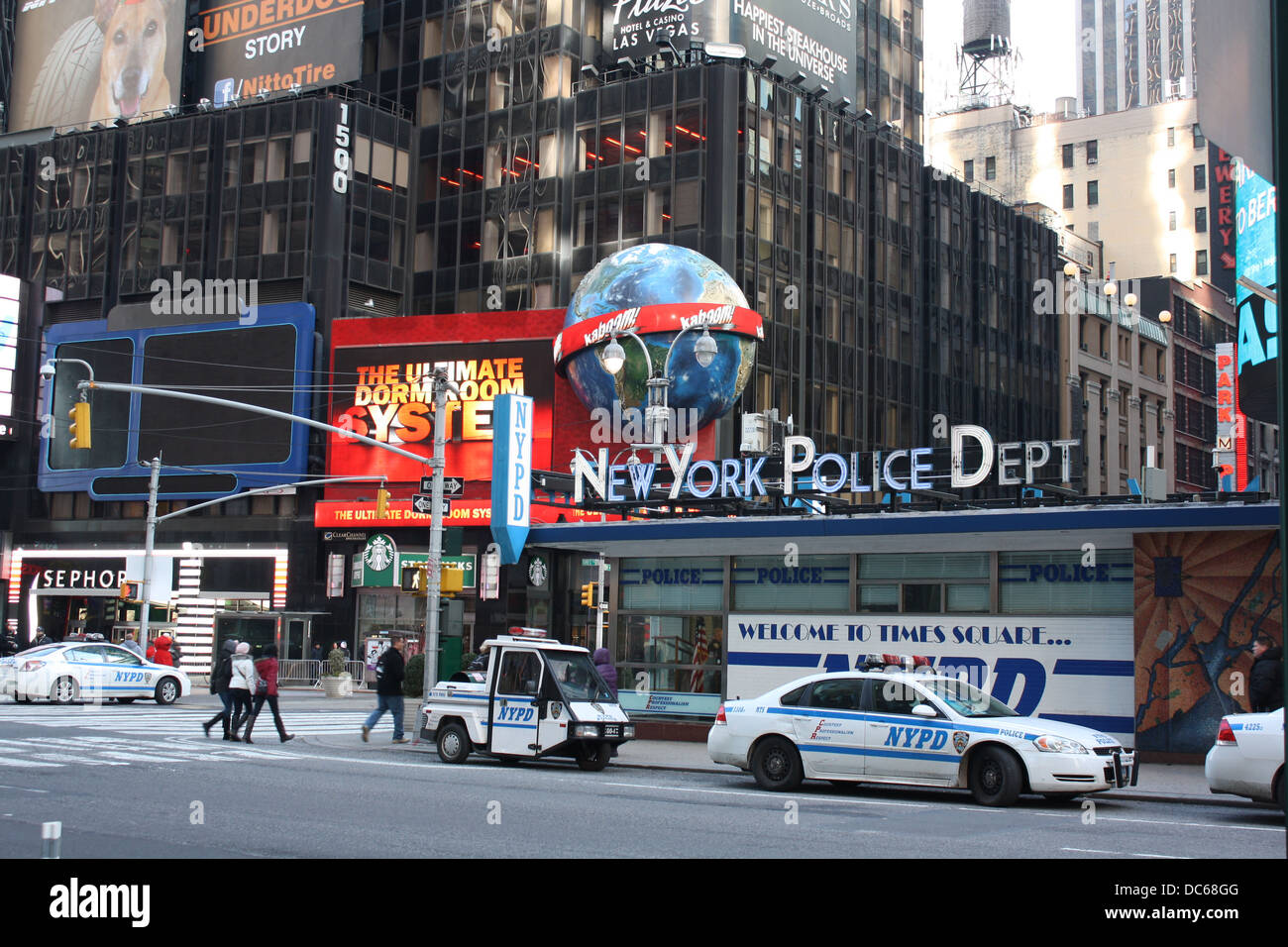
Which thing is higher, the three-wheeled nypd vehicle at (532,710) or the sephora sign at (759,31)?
the sephora sign at (759,31)

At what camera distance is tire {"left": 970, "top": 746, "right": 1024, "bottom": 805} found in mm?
15617

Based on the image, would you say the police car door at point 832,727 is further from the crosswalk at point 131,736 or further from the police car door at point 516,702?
the crosswalk at point 131,736

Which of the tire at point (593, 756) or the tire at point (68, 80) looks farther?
the tire at point (68, 80)

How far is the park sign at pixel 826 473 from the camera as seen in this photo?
23.4 meters

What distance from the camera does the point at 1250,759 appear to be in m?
14.6

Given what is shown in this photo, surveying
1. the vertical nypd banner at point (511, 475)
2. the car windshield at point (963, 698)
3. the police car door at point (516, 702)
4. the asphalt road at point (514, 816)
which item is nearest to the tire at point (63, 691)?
the vertical nypd banner at point (511, 475)

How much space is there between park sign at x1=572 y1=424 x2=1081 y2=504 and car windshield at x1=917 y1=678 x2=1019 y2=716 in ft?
19.8

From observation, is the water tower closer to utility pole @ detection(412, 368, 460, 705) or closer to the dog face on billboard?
the dog face on billboard

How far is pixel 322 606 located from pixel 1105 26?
14754cm

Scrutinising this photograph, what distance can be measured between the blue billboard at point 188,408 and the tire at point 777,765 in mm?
41498

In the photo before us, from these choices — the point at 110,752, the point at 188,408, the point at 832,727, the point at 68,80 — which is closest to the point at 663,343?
the point at 188,408

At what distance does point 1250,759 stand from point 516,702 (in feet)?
32.8

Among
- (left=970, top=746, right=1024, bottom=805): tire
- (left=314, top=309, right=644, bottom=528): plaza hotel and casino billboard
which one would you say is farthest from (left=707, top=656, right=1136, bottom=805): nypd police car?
(left=314, top=309, right=644, bottom=528): plaza hotel and casino billboard
